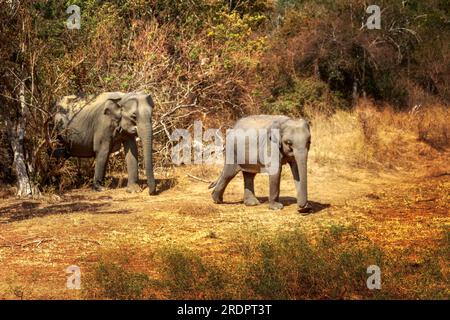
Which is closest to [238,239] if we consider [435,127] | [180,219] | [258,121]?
[180,219]

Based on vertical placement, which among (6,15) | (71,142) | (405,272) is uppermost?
(6,15)

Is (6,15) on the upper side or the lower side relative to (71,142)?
upper

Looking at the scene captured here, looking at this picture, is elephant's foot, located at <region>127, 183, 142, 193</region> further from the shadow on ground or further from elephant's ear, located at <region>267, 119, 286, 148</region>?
elephant's ear, located at <region>267, 119, 286, 148</region>

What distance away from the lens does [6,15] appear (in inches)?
512

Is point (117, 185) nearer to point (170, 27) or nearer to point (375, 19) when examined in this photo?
point (170, 27)

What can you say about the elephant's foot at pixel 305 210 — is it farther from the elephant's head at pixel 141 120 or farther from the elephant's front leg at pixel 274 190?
the elephant's head at pixel 141 120

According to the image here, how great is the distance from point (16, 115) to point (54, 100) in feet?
4.65

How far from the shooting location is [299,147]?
443 inches

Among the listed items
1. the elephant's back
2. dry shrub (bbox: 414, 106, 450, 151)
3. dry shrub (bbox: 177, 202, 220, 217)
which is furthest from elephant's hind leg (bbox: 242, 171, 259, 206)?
dry shrub (bbox: 414, 106, 450, 151)

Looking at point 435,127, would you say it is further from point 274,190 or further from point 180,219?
point 180,219

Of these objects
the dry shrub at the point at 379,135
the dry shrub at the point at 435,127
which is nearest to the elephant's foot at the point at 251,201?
the dry shrub at the point at 379,135

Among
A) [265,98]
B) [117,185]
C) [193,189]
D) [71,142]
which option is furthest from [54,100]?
[265,98]
